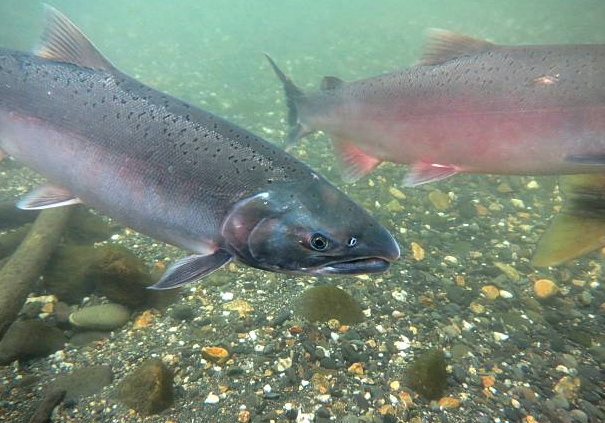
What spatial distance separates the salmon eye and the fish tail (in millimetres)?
2282

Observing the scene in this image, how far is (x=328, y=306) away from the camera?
303 centimetres

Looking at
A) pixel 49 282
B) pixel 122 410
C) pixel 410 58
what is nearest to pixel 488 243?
pixel 122 410

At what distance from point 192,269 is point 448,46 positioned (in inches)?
121

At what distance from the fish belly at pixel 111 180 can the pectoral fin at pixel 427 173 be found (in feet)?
6.88

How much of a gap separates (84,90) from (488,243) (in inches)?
170

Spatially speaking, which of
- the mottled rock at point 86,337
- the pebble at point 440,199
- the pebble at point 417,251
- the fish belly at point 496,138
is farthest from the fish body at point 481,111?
the mottled rock at point 86,337

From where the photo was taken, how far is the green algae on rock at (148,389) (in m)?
2.23

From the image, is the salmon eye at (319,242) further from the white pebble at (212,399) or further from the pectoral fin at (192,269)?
the white pebble at (212,399)

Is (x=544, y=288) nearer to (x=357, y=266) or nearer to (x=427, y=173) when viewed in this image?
(x=427, y=173)

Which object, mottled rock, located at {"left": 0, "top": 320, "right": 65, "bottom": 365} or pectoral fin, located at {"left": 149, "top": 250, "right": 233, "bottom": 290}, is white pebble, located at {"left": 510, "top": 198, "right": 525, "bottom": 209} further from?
mottled rock, located at {"left": 0, "top": 320, "right": 65, "bottom": 365}

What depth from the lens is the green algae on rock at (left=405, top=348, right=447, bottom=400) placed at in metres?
2.48

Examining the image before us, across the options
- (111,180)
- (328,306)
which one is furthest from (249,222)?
(328,306)

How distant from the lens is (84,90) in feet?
7.71

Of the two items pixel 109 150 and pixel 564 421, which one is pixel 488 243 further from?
pixel 109 150
